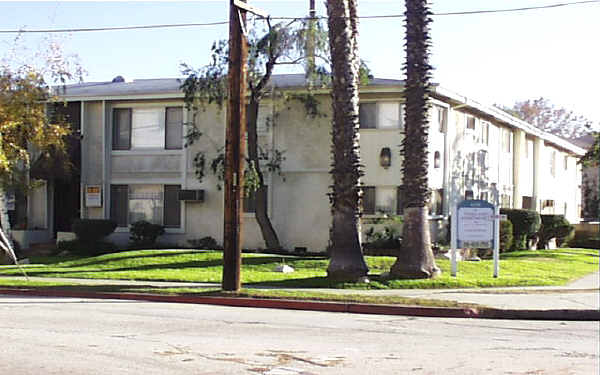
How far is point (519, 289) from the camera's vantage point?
18688 millimetres

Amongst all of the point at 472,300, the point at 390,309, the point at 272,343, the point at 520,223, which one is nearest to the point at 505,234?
the point at 520,223

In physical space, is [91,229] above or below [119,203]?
below

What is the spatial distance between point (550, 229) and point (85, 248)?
19.8 meters

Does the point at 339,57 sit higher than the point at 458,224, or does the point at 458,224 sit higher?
the point at 339,57

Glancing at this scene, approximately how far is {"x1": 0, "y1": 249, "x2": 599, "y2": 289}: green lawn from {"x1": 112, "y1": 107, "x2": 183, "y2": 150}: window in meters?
5.40

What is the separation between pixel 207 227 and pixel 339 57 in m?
11.9

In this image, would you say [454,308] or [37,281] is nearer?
[454,308]

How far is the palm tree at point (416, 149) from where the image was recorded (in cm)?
1894

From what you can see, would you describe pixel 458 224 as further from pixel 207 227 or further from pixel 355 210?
pixel 207 227

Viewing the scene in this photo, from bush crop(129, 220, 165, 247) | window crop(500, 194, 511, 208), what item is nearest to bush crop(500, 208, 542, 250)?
window crop(500, 194, 511, 208)

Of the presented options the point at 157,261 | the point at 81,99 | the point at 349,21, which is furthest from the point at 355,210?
the point at 81,99

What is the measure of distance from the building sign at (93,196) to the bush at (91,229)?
1.43m

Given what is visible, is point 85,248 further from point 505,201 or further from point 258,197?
point 505,201

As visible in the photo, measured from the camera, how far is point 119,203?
99.7 ft
